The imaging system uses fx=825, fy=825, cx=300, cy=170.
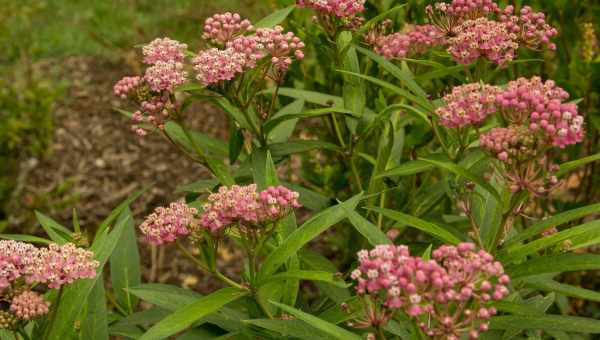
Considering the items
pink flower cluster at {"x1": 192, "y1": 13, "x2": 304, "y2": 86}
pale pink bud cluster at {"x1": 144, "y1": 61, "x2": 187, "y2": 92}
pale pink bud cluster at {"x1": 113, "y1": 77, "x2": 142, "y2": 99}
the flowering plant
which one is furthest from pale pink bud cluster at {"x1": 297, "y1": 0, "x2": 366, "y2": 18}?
pale pink bud cluster at {"x1": 113, "y1": 77, "x2": 142, "y2": 99}

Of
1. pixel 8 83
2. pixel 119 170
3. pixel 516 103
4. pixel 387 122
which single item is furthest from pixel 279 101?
pixel 8 83

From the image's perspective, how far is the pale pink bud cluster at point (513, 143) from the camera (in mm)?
2025

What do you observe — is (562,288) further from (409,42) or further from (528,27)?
(409,42)

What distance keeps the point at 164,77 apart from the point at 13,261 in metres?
0.71

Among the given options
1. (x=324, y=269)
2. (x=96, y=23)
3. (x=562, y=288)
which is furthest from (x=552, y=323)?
(x=96, y=23)

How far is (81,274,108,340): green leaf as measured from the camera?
2.41 meters

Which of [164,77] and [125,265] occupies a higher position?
[164,77]

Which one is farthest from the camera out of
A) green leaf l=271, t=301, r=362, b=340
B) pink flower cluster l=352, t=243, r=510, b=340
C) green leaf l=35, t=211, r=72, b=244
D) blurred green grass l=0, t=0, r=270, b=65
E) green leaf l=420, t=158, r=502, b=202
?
blurred green grass l=0, t=0, r=270, b=65

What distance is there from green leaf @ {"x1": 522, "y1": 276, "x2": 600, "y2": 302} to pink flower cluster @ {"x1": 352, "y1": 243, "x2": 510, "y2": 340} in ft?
1.46

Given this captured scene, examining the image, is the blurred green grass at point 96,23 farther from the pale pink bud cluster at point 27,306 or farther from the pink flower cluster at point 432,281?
the pink flower cluster at point 432,281

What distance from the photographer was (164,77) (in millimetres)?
2461

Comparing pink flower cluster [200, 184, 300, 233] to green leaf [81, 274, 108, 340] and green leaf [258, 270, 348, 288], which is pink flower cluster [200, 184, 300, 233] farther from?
green leaf [81, 274, 108, 340]

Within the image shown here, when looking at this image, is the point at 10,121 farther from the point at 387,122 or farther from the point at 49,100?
the point at 387,122

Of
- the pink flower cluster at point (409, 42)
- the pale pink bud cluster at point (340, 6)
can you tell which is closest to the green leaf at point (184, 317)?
the pale pink bud cluster at point (340, 6)
